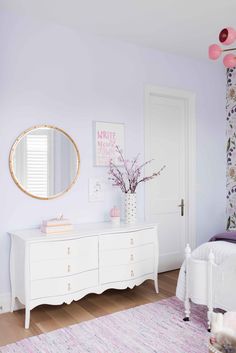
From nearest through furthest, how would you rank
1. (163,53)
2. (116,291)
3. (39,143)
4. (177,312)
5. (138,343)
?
(138,343) < (177,312) < (39,143) < (116,291) < (163,53)

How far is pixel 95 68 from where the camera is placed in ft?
11.8

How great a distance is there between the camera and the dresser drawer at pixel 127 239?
3176mm

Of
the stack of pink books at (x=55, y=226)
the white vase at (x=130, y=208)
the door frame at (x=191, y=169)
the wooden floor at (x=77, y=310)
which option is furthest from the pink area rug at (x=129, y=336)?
the door frame at (x=191, y=169)

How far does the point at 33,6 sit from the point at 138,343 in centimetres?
286

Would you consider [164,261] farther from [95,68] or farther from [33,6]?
[33,6]

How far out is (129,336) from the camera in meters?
2.61

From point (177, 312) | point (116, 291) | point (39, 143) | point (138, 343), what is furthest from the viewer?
point (116, 291)

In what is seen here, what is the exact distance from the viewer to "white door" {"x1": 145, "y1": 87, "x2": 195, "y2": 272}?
414cm

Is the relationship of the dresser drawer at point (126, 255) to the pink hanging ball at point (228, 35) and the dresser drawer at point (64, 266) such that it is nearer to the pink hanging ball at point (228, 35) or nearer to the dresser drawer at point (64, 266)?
the dresser drawer at point (64, 266)

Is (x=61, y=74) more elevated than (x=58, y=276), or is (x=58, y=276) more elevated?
(x=61, y=74)

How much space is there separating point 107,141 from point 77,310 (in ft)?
5.57

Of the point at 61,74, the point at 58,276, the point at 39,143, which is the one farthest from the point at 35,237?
the point at 61,74

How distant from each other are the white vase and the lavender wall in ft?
0.77

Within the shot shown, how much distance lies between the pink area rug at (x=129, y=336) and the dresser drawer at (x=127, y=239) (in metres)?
0.59
